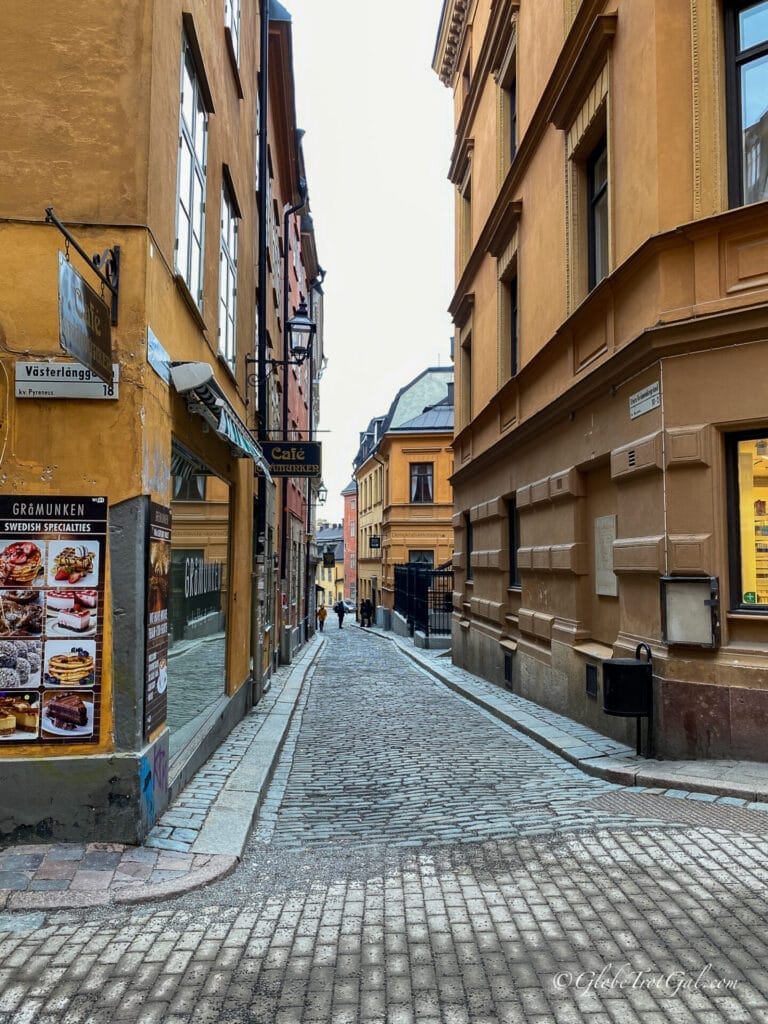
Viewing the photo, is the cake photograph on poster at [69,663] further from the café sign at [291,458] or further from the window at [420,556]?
the window at [420,556]

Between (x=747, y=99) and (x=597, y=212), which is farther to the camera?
(x=597, y=212)

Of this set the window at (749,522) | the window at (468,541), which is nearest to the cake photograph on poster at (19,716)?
the window at (749,522)

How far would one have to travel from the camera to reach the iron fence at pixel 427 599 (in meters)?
26.4

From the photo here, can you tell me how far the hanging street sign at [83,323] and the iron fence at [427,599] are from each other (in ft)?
63.9

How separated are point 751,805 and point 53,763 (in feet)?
15.4

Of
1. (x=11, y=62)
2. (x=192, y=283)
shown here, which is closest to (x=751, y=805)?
(x=192, y=283)

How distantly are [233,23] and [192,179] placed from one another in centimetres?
410

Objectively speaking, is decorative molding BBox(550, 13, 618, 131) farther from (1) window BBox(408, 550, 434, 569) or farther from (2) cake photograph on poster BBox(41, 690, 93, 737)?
(1) window BBox(408, 550, 434, 569)

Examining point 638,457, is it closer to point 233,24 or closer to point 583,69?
point 583,69

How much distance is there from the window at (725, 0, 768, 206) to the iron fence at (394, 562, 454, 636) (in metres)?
17.4

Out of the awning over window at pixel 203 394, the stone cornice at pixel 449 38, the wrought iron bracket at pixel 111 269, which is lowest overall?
the awning over window at pixel 203 394

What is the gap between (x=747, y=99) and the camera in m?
7.22

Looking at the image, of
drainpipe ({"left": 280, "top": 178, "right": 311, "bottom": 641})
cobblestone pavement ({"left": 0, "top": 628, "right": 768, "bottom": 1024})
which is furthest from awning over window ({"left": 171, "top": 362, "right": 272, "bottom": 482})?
drainpipe ({"left": 280, "top": 178, "right": 311, "bottom": 641})

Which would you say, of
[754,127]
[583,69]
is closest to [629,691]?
[754,127]
